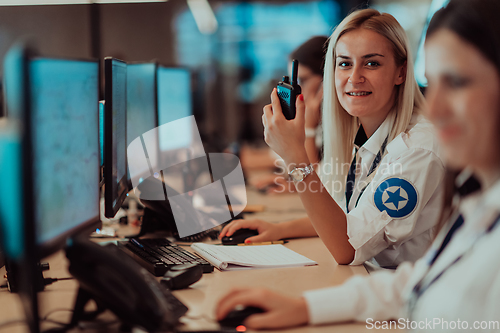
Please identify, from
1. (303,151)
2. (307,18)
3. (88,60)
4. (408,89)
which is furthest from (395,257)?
(307,18)

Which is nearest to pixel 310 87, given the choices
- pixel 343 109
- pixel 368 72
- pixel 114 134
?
pixel 343 109

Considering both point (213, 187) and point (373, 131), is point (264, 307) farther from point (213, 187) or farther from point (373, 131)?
point (213, 187)

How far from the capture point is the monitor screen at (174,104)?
6.41 feet

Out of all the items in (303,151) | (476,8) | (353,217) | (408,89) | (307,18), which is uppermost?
(307,18)

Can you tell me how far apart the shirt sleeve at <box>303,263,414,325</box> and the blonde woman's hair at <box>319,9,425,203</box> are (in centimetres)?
68

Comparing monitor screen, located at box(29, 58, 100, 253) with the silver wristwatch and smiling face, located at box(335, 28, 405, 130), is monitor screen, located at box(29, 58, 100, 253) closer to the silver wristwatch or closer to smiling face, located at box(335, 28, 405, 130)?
the silver wristwatch

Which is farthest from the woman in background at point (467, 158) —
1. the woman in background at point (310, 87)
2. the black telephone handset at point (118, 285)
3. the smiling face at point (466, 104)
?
the woman in background at point (310, 87)

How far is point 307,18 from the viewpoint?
20.3 feet

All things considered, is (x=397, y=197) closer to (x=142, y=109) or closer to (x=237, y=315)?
(x=237, y=315)

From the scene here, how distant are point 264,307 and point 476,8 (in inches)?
22.4

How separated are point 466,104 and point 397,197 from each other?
582 millimetres

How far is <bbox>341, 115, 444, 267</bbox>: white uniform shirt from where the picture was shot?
1158mm

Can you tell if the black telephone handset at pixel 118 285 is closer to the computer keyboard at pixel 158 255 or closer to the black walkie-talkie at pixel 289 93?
the computer keyboard at pixel 158 255

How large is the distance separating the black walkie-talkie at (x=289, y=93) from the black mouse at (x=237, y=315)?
2.07ft
